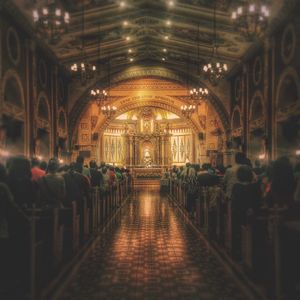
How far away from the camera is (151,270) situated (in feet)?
21.9

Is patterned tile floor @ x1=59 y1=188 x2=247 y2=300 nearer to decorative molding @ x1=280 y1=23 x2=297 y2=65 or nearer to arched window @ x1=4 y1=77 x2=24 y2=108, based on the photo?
arched window @ x1=4 y1=77 x2=24 y2=108

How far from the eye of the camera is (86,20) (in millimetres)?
15859

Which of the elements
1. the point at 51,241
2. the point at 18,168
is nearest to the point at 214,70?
the point at 51,241

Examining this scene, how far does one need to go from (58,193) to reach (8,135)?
7.03 meters

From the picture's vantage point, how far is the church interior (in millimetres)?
5750

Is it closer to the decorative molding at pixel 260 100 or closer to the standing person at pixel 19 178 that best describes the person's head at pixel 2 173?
the standing person at pixel 19 178

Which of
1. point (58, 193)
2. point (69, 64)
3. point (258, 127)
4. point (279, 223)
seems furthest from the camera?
point (69, 64)

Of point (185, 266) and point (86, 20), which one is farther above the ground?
point (86, 20)

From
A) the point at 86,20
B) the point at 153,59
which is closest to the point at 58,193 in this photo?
the point at 86,20

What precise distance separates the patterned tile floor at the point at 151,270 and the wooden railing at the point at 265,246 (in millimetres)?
350

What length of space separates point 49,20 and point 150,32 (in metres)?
10.7

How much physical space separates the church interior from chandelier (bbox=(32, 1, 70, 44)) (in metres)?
0.03

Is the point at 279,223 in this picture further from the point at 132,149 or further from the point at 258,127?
the point at 132,149

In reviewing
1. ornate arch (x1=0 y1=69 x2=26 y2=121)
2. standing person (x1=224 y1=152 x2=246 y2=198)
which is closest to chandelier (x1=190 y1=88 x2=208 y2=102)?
ornate arch (x1=0 y1=69 x2=26 y2=121)
